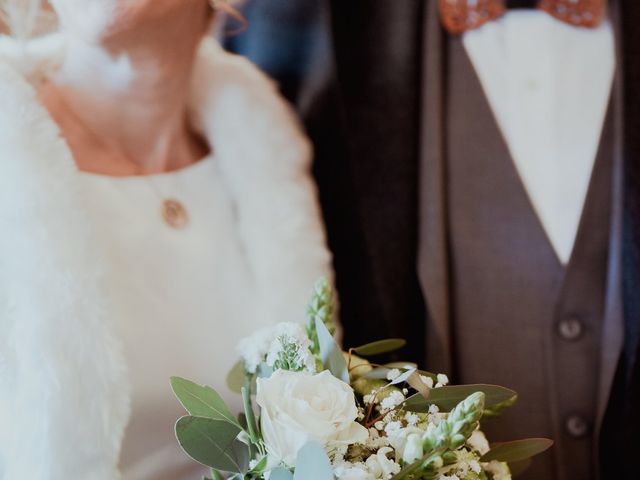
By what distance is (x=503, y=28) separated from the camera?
107 cm

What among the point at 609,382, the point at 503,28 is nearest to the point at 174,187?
the point at 503,28

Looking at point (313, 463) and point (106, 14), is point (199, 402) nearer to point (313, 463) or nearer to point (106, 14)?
point (313, 463)

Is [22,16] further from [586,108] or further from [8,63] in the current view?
[586,108]

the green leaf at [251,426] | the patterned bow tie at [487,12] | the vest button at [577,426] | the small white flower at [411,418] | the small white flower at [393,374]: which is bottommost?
the vest button at [577,426]

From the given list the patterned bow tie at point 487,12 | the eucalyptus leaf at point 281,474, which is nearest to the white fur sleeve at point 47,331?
the eucalyptus leaf at point 281,474

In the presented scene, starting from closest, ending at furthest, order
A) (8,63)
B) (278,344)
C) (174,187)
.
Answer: (278,344) < (8,63) < (174,187)

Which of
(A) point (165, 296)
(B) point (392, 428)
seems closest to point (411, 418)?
(B) point (392, 428)

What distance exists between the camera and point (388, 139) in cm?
105

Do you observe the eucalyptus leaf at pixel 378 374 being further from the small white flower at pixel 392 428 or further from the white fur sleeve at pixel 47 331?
the white fur sleeve at pixel 47 331

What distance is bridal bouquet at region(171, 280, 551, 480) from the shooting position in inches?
23.0

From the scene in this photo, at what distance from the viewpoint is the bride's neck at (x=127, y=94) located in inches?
34.5

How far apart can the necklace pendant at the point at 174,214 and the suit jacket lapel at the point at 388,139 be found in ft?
0.80

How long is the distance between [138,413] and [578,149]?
68cm

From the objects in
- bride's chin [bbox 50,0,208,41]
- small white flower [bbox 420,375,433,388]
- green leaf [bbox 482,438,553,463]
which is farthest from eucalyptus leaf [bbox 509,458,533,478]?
bride's chin [bbox 50,0,208,41]
